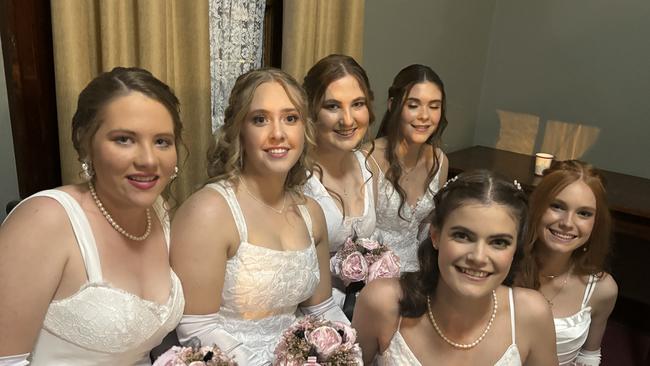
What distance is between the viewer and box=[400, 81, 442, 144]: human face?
245cm

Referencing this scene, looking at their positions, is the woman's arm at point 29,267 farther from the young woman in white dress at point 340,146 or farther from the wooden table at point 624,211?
the wooden table at point 624,211

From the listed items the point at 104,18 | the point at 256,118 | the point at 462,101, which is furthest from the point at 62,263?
the point at 462,101

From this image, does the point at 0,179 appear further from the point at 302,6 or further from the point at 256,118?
the point at 302,6

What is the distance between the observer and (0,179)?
1814 millimetres

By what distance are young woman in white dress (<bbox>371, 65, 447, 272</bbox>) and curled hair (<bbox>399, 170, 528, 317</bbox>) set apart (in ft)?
2.78

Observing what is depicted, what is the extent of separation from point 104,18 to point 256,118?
621 millimetres

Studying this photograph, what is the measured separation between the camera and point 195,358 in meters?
1.31

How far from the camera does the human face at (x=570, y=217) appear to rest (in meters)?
1.95

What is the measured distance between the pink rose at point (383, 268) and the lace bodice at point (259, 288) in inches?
12.0

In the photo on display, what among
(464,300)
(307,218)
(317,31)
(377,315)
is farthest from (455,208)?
(317,31)

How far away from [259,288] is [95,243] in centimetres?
54

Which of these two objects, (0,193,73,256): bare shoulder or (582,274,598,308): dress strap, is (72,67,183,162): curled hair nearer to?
(0,193,73,256): bare shoulder

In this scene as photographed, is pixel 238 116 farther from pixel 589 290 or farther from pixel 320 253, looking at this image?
pixel 589 290

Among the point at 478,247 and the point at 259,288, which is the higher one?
the point at 478,247
